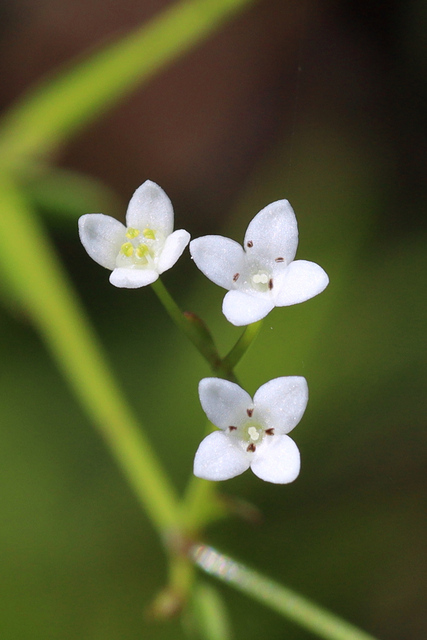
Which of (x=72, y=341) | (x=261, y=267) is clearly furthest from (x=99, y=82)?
(x=261, y=267)

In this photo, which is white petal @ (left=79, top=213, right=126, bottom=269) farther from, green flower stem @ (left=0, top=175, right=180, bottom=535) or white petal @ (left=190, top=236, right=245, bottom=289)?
green flower stem @ (left=0, top=175, right=180, bottom=535)

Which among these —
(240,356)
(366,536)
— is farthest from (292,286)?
(366,536)

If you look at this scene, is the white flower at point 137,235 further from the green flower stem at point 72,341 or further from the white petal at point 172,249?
the green flower stem at point 72,341

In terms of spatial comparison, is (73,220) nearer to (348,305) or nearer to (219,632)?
(348,305)

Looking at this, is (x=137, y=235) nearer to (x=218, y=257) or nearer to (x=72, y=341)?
(x=218, y=257)

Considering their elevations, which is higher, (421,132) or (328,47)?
(328,47)

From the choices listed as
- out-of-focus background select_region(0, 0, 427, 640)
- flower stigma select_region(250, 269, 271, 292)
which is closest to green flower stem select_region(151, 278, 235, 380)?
flower stigma select_region(250, 269, 271, 292)
